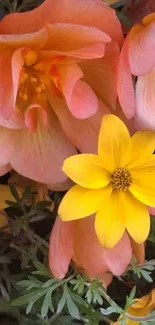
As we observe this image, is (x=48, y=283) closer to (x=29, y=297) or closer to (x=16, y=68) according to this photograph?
(x=29, y=297)

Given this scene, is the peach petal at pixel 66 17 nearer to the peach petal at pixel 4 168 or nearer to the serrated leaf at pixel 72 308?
the peach petal at pixel 4 168

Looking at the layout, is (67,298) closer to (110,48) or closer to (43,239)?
(43,239)

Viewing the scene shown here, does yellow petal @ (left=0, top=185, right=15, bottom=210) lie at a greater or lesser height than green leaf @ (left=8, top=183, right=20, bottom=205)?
lesser

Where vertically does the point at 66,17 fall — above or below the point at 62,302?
above

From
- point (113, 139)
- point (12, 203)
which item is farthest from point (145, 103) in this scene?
point (12, 203)

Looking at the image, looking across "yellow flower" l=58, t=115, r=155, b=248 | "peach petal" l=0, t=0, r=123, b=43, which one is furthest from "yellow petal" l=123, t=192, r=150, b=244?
"peach petal" l=0, t=0, r=123, b=43

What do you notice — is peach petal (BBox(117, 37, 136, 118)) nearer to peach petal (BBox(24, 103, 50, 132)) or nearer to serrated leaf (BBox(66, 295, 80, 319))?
peach petal (BBox(24, 103, 50, 132))
